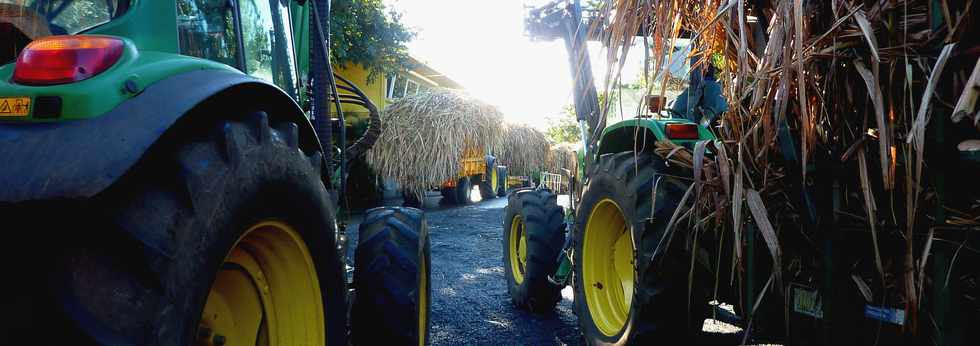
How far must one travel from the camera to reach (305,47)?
378 cm

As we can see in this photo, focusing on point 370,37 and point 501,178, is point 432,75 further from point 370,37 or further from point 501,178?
point 370,37

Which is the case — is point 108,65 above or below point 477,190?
above

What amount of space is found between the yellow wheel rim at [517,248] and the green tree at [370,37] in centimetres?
909

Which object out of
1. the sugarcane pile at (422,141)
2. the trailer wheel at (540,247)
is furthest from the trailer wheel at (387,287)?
the sugarcane pile at (422,141)

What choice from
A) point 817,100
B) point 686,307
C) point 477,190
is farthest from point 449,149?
point 817,100

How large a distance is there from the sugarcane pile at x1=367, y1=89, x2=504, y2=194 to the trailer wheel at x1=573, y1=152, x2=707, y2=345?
9462 mm

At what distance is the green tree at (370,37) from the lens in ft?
45.5

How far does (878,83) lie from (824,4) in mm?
363

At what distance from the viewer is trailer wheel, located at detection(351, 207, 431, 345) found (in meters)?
2.54

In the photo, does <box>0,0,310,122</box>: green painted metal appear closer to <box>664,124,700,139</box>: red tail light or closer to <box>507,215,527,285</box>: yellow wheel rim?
<box>664,124,700,139</box>: red tail light

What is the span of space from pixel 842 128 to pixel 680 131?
3.94 feet

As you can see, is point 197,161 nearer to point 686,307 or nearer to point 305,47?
point 686,307

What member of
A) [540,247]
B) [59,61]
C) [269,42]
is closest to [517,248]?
[540,247]

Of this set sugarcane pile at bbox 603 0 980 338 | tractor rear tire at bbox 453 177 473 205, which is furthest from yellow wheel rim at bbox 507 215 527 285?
tractor rear tire at bbox 453 177 473 205
